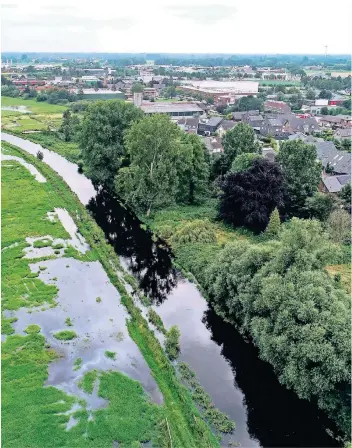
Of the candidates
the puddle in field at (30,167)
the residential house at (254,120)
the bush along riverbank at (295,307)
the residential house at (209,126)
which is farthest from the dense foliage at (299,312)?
the residential house at (254,120)

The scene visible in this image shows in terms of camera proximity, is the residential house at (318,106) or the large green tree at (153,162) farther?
the residential house at (318,106)

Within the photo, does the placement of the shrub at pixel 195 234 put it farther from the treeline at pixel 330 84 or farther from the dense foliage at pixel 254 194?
the treeline at pixel 330 84

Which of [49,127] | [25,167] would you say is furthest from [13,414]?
[49,127]

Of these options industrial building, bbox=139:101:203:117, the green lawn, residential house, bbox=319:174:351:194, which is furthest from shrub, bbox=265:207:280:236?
the green lawn

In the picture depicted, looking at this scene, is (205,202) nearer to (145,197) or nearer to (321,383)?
(145,197)

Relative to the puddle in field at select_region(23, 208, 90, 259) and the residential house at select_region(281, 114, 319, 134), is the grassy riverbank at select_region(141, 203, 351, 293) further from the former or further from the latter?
the residential house at select_region(281, 114, 319, 134)
